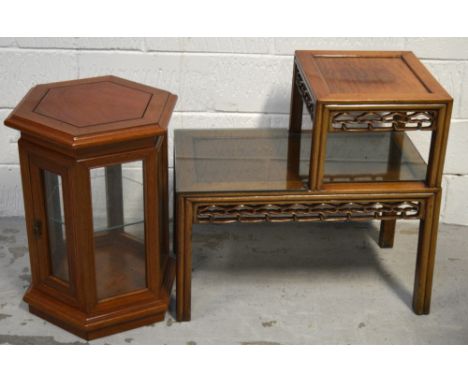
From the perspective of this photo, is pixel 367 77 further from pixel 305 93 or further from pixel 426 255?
pixel 426 255

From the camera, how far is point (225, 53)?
2.43 m

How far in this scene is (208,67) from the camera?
245 cm

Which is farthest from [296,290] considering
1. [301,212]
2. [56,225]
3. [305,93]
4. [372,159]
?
[56,225]

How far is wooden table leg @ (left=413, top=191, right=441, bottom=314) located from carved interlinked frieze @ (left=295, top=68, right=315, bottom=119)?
1.27 ft

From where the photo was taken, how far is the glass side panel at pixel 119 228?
77.1 inches

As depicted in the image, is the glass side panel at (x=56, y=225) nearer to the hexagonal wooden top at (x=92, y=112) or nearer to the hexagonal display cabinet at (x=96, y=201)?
the hexagonal display cabinet at (x=96, y=201)

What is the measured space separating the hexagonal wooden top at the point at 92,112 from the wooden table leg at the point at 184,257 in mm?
225

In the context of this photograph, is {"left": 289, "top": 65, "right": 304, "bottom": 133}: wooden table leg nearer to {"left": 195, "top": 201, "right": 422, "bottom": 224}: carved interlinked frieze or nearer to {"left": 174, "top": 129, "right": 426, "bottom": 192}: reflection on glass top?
{"left": 174, "top": 129, "right": 426, "bottom": 192}: reflection on glass top

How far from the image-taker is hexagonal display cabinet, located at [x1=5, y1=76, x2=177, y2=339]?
73.2 inches

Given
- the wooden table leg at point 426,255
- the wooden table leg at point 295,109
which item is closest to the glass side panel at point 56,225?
the wooden table leg at point 295,109

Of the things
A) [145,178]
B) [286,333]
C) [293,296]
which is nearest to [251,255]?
[293,296]

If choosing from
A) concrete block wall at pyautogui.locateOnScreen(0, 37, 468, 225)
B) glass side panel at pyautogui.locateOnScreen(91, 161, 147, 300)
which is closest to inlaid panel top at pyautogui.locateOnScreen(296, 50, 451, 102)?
concrete block wall at pyautogui.locateOnScreen(0, 37, 468, 225)

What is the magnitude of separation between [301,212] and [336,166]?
0.61 feet

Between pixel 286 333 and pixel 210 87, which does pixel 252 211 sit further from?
pixel 210 87
